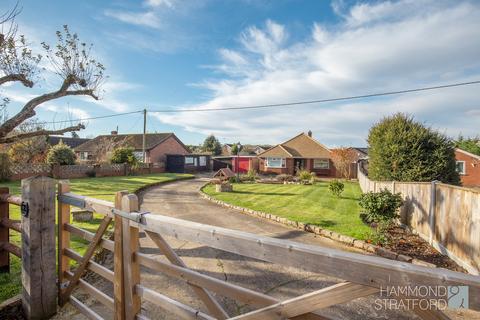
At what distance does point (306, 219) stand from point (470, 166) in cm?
→ 2930

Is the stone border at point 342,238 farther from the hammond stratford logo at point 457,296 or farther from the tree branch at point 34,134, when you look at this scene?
the tree branch at point 34,134

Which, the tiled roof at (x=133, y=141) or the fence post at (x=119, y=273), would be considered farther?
the tiled roof at (x=133, y=141)

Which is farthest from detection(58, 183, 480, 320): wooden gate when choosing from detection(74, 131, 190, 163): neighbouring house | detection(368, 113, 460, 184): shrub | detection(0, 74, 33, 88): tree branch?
detection(74, 131, 190, 163): neighbouring house

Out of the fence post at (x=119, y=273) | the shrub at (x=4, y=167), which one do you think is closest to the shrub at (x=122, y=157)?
the shrub at (x=4, y=167)

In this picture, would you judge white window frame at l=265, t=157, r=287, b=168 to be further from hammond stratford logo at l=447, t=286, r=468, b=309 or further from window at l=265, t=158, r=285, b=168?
hammond stratford logo at l=447, t=286, r=468, b=309

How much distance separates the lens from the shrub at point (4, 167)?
1955 cm

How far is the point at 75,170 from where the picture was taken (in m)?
25.0

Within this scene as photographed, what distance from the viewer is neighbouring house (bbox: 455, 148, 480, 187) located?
28.5 meters

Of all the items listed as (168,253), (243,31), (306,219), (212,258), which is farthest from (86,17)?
(306,219)

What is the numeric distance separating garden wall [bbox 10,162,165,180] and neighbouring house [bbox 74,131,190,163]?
5855 millimetres

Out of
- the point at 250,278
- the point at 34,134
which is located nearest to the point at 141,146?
the point at 34,134

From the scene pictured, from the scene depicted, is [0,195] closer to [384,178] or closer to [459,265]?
[459,265]

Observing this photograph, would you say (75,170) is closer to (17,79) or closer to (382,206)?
(17,79)

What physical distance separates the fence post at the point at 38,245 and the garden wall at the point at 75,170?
59.6ft
